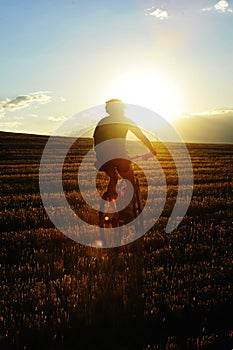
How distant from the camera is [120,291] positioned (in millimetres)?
5734

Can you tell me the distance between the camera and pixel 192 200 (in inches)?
512

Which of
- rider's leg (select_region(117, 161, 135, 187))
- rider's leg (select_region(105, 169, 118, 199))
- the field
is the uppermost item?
rider's leg (select_region(117, 161, 135, 187))

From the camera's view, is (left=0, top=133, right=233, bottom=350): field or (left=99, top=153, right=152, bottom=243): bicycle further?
(left=99, top=153, right=152, bottom=243): bicycle

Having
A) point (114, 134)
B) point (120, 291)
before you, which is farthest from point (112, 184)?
point (120, 291)

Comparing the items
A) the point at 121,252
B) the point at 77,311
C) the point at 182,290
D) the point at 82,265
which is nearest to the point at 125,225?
the point at 121,252

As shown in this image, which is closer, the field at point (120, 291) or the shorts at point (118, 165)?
the field at point (120, 291)

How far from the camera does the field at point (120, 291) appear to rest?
15.6 feet

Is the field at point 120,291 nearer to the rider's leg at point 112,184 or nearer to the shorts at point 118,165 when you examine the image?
the rider's leg at point 112,184

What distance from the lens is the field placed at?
15.6 feet

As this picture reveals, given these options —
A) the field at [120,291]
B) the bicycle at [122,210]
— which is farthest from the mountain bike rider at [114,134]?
the field at [120,291]

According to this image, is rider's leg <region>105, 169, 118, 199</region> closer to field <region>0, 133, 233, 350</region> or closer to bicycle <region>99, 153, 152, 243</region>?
bicycle <region>99, 153, 152, 243</region>

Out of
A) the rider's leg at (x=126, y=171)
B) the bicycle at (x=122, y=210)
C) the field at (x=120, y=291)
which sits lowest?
the field at (x=120, y=291)

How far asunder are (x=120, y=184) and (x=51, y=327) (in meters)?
3.76

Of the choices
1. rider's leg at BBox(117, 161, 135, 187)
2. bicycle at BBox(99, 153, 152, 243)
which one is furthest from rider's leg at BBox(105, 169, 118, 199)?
rider's leg at BBox(117, 161, 135, 187)
